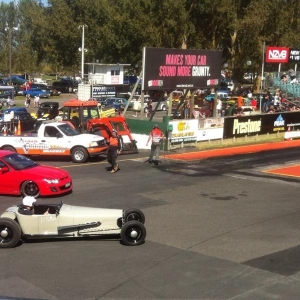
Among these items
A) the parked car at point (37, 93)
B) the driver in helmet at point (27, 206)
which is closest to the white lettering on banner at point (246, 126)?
the driver in helmet at point (27, 206)

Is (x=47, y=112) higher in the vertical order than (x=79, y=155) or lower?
higher

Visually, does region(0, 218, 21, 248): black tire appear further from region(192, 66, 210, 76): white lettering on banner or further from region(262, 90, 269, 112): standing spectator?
region(262, 90, 269, 112): standing spectator

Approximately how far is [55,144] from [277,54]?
82.1ft

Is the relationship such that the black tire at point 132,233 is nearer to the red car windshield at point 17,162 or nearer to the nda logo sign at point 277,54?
the red car windshield at point 17,162

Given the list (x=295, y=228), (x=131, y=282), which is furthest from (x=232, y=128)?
(x=131, y=282)

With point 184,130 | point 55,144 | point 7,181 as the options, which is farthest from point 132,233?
point 184,130

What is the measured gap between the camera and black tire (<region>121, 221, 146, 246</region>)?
1216 cm

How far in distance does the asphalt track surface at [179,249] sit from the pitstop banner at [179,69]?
936cm

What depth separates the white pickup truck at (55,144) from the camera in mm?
24438

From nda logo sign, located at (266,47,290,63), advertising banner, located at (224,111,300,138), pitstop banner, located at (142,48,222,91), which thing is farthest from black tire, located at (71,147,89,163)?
nda logo sign, located at (266,47,290,63)

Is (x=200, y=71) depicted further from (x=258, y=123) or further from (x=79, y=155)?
(x=79, y=155)

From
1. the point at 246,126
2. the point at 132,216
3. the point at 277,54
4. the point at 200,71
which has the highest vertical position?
the point at 277,54

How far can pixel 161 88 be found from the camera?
29891 millimetres

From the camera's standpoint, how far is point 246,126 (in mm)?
32531
